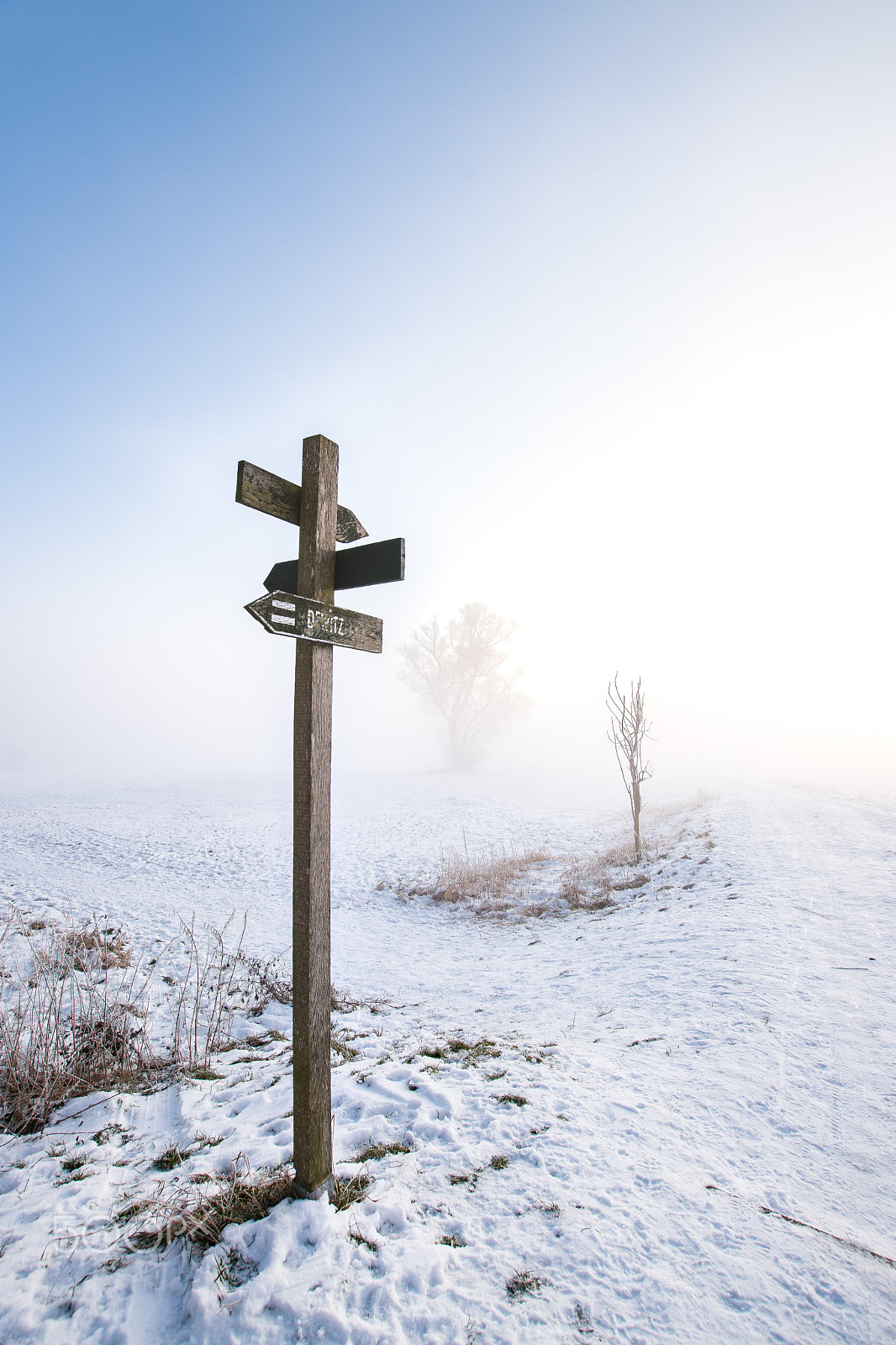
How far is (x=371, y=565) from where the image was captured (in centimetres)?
303

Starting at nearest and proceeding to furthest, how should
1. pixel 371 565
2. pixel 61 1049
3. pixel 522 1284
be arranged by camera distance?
pixel 522 1284
pixel 371 565
pixel 61 1049

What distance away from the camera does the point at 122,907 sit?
901cm

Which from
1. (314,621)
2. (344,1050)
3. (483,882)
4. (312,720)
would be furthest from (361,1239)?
(483,882)

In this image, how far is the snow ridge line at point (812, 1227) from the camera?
7.69 ft

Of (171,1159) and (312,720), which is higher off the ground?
(312,720)

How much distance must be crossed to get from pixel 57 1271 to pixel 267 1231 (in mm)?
859

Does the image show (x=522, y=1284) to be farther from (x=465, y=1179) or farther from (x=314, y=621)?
(x=314, y=621)

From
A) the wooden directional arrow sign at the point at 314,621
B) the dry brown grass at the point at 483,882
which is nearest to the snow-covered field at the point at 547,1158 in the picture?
the dry brown grass at the point at 483,882

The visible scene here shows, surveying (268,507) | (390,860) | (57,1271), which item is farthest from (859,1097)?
(390,860)

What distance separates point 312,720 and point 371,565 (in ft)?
2.96

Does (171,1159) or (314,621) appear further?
(171,1159)

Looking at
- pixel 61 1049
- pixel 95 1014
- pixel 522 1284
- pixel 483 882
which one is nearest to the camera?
pixel 522 1284

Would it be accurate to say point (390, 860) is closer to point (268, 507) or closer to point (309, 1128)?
point (309, 1128)

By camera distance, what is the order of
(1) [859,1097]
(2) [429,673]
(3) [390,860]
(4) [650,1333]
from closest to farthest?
1. (4) [650,1333]
2. (1) [859,1097]
3. (3) [390,860]
4. (2) [429,673]
